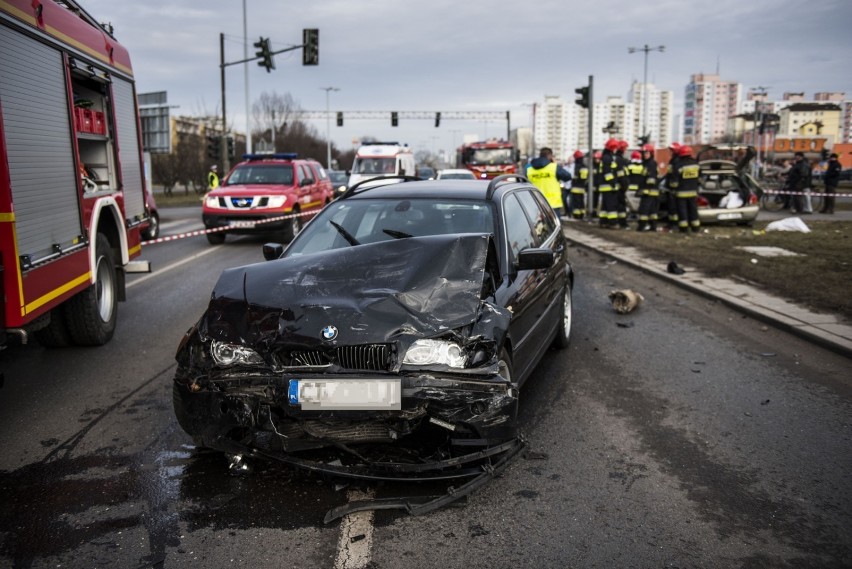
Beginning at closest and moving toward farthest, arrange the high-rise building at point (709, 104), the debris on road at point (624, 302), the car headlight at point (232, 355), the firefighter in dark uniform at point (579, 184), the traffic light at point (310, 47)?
the car headlight at point (232, 355) < the debris on road at point (624, 302) < the firefighter in dark uniform at point (579, 184) < the traffic light at point (310, 47) < the high-rise building at point (709, 104)

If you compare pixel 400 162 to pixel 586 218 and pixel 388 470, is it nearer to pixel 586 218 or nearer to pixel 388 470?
pixel 586 218

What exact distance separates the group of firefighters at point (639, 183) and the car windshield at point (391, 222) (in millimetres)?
10202

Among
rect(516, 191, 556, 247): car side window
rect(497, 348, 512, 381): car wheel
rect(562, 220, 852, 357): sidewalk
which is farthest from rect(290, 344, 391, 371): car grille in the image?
rect(562, 220, 852, 357): sidewalk

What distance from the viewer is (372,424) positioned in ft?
11.8

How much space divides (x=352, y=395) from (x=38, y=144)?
141 inches

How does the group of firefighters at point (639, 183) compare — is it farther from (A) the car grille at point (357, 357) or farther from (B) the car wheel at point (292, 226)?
(A) the car grille at point (357, 357)

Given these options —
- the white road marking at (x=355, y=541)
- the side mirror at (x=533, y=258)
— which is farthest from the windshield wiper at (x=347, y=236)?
the white road marking at (x=355, y=541)

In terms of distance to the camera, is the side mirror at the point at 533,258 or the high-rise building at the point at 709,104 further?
the high-rise building at the point at 709,104

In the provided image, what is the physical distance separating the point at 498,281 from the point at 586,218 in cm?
1880

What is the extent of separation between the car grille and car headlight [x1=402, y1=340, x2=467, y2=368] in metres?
0.11

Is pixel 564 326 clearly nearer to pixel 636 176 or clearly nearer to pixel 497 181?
pixel 497 181

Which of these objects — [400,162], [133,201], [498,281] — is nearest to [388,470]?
[498,281]

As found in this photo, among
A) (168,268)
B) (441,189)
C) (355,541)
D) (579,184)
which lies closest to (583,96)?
(579,184)

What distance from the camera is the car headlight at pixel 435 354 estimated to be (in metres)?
3.66
